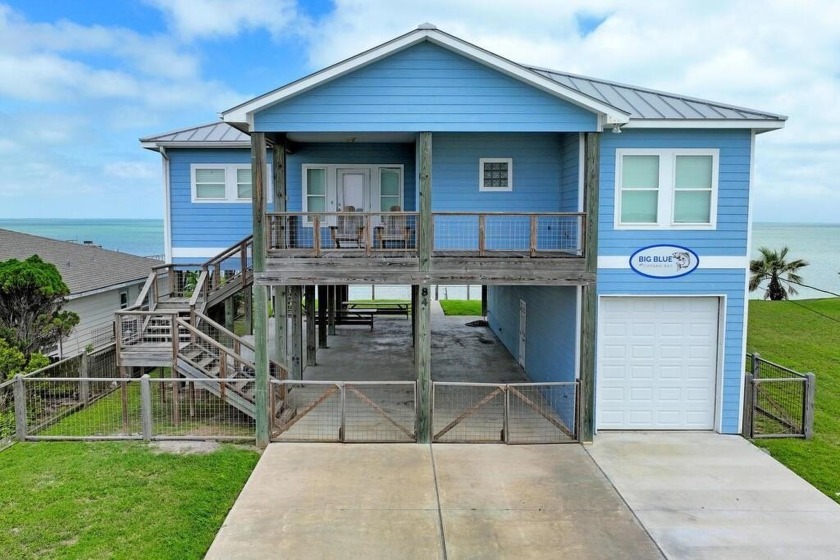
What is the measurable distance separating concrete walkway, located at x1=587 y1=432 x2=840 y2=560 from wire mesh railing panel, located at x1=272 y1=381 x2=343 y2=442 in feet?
15.7

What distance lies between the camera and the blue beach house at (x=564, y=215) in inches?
406

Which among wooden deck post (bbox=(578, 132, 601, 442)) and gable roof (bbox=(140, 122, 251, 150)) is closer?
wooden deck post (bbox=(578, 132, 601, 442))

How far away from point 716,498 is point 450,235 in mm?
7000

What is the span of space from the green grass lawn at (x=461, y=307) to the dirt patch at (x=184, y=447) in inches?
690

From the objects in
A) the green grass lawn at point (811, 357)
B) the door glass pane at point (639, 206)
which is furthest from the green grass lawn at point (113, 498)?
the green grass lawn at point (811, 357)

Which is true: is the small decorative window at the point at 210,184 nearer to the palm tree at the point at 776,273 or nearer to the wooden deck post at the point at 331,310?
the wooden deck post at the point at 331,310

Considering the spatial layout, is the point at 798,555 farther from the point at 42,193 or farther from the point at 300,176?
the point at 42,193

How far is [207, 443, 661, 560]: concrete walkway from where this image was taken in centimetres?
712

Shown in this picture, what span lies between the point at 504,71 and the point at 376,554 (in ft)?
25.7

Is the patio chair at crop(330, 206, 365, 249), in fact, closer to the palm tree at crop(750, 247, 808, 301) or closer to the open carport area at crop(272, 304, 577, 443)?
the open carport area at crop(272, 304, 577, 443)

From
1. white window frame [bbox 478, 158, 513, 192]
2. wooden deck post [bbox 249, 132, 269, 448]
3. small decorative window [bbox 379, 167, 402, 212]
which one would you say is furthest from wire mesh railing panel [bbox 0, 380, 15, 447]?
white window frame [bbox 478, 158, 513, 192]

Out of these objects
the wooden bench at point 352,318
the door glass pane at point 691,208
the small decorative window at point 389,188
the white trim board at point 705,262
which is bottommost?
the wooden bench at point 352,318

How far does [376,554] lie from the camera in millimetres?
6953

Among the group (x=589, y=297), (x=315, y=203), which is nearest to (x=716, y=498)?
(x=589, y=297)
